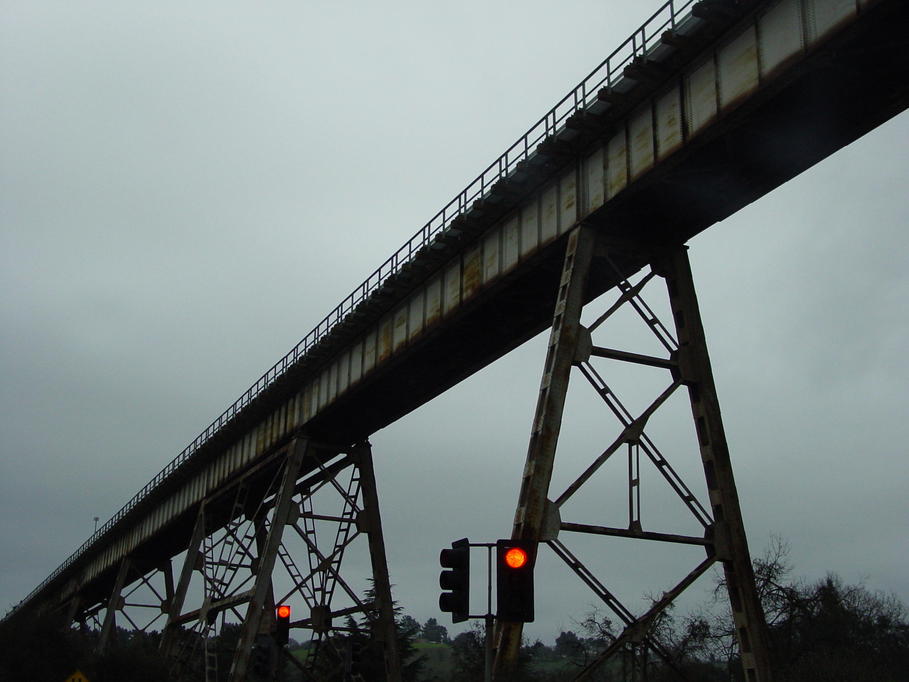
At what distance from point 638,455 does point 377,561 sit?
16.3 metres

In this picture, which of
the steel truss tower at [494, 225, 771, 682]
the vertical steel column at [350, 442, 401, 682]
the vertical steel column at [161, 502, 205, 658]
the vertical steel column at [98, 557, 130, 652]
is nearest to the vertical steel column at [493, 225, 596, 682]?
the steel truss tower at [494, 225, 771, 682]

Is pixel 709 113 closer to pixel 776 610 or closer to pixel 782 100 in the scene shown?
pixel 782 100

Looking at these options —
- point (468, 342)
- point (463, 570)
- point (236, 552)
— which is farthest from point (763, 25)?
point (236, 552)

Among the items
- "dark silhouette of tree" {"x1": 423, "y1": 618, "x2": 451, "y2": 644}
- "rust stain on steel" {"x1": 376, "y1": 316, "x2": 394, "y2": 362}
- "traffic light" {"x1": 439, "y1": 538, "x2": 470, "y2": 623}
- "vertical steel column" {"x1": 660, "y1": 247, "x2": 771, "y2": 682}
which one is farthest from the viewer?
"dark silhouette of tree" {"x1": 423, "y1": 618, "x2": 451, "y2": 644}

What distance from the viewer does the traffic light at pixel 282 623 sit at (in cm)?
2283

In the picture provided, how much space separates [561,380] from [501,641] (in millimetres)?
4869

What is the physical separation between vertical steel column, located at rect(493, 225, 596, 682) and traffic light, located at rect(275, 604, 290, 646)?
7.36 m

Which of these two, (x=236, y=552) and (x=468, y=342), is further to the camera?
(x=236, y=552)

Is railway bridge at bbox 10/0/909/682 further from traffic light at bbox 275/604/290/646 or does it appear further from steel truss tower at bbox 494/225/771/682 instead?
traffic light at bbox 275/604/290/646

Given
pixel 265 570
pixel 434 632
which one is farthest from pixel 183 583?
pixel 434 632

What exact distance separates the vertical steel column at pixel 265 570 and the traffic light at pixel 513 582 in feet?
70.6

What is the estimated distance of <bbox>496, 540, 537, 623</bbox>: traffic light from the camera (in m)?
11.6

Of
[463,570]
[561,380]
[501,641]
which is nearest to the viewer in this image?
[463,570]

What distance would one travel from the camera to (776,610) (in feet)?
137
